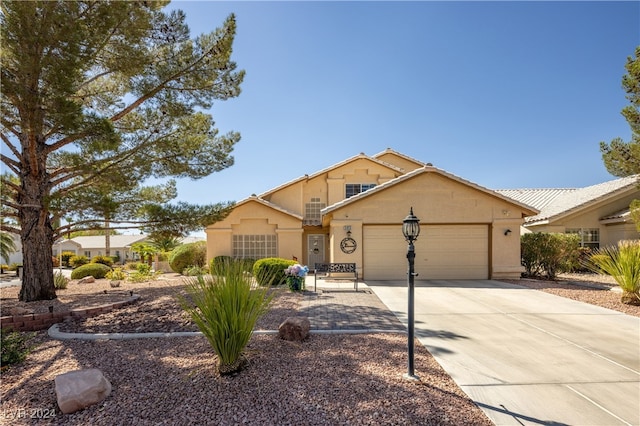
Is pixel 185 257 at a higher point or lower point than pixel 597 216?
lower

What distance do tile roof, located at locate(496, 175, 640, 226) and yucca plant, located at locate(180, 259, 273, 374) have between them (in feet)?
54.5

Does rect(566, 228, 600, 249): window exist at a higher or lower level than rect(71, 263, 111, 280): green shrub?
higher

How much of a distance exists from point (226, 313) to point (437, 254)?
11713 mm

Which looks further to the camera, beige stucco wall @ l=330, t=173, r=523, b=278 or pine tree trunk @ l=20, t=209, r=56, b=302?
beige stucco wall @ l=330, t=173, r=523, b=278

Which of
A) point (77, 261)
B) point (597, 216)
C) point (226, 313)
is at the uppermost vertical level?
point (597, 216)

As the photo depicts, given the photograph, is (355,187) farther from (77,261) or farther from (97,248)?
(97,248)

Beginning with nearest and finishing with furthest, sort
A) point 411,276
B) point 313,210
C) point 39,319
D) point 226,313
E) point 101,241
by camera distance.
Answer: point 226,313 < point 411,276 < point 39,319 < point 313,210 < point 101,241

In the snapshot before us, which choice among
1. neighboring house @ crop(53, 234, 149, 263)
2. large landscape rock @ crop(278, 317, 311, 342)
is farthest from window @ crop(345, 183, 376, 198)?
neighboring house @ crop(53, 234, 149, 263)

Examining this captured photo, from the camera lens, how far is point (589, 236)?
17734 mm

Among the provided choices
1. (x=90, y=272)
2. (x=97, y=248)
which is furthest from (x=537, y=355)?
(x=97, y=248)

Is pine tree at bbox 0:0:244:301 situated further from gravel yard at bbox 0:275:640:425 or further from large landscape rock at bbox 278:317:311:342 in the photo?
large landscape rock at bbox 278:317:311:342

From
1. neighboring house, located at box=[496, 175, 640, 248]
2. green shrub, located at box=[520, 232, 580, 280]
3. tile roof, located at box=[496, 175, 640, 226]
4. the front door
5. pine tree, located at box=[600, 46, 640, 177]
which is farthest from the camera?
the front door

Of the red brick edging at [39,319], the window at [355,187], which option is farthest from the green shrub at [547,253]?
the red brick edging at [39,319]

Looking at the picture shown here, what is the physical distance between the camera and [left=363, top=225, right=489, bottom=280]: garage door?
13.6 meters
